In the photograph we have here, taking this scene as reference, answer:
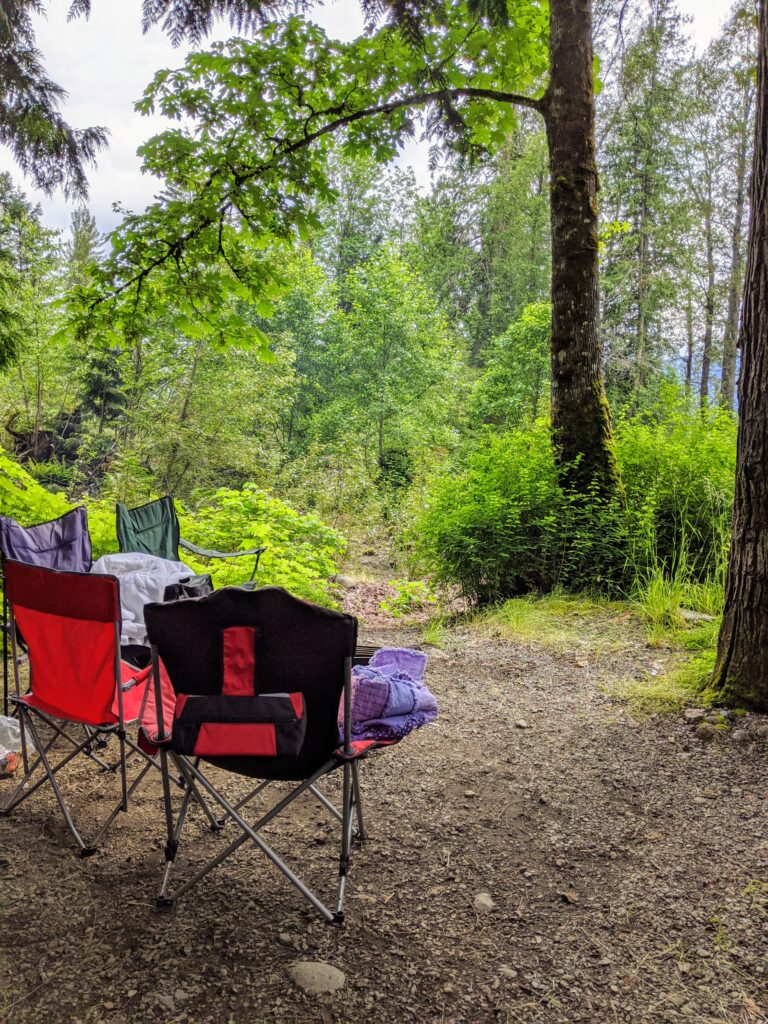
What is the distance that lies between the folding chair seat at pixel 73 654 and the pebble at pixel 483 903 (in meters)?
1.10

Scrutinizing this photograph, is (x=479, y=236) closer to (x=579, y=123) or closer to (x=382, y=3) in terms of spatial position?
(x=579, y=123)

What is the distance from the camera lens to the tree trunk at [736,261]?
17.7 m

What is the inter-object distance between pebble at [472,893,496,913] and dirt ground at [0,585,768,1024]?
Result: 10 mm

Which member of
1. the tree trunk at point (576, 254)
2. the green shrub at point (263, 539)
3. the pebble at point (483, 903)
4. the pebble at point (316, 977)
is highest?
the tree trunk at point (576, 254)

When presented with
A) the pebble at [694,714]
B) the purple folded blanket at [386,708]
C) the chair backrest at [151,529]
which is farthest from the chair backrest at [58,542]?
the pebble at [694,714]

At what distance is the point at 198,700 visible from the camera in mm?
1850

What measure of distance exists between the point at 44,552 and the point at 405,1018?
2.85 m

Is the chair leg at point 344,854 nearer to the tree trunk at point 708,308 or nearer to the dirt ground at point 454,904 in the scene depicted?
the dirt ground at point 454,904

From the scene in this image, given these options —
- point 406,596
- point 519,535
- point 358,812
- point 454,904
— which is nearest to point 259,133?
point 519,535

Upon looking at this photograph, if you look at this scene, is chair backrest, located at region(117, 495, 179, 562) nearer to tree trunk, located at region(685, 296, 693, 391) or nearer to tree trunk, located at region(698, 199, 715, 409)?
tree trunk, located at region(698, 199, 715, 409)

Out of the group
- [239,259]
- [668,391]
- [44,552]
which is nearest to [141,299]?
[239,259]

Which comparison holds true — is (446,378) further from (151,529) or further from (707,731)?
(707,731)

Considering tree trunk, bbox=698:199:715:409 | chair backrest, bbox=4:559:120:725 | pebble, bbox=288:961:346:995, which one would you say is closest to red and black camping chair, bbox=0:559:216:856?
chair backrest, bbox=4:559:120:725

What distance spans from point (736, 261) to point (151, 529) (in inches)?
791
